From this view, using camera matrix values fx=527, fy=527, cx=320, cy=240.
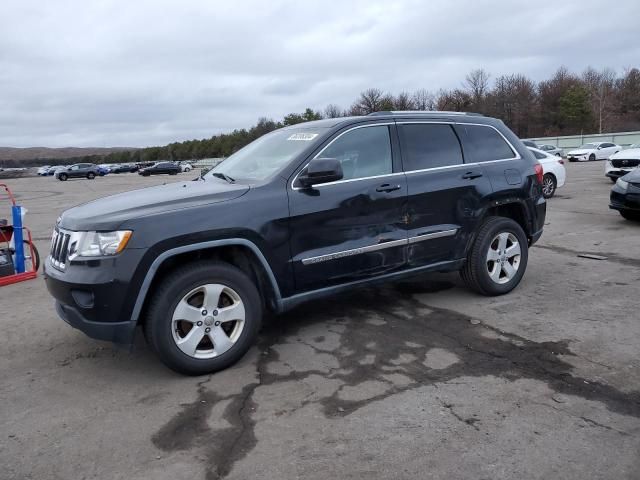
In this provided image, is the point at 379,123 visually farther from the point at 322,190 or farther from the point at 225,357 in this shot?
the point at 225,357

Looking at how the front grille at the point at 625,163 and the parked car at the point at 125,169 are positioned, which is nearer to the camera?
the front grille at the point at 625,163

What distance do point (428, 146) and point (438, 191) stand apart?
0.47 m

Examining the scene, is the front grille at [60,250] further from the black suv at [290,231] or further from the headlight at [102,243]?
the headlight at [102,243]

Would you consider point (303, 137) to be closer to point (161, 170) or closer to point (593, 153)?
point (593, 153)

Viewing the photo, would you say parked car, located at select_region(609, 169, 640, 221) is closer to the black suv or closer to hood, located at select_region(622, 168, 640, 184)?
hood, located at select_region(622, 168, 640, 184)

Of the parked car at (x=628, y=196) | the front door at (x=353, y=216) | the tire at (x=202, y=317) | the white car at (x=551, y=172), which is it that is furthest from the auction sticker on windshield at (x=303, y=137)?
the white car at (x=551, y=172)

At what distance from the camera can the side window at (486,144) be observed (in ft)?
17.6

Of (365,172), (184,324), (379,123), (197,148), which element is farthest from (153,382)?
(197,148)

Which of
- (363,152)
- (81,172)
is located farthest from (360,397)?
(81,172)

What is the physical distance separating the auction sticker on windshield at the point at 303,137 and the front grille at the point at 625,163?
47.1 feet

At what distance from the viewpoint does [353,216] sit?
437cm

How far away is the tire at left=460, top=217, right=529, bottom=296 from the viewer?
17.1 ft

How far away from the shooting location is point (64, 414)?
3.42 meters

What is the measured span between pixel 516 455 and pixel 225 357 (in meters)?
2.08
